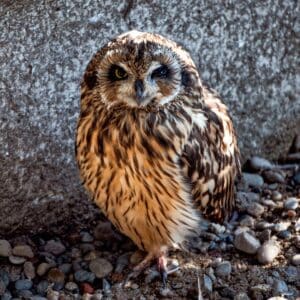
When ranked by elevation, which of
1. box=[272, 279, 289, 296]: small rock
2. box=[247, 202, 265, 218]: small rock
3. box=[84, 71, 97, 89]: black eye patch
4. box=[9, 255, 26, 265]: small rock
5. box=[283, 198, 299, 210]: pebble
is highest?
box=[84, 71, 97, 89]: black eye patch

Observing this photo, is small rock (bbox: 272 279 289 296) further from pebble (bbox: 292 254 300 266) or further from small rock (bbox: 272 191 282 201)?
small rock (bbox: 272 191 282 201)

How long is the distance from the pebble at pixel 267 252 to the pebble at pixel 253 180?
0.57 meters

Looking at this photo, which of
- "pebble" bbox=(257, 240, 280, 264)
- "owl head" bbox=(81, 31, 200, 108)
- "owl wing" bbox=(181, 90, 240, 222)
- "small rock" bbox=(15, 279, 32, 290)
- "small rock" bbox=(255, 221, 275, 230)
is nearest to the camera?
"owl head" bbox=(81, 31, 200, 108)

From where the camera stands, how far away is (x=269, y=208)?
16.3 feet

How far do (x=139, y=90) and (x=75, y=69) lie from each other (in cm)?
76

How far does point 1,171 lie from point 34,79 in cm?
45

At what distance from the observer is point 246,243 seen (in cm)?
462

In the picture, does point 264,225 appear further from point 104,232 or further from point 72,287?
point 72,287

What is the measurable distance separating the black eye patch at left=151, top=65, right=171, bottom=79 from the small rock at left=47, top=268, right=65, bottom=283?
45.1 inches

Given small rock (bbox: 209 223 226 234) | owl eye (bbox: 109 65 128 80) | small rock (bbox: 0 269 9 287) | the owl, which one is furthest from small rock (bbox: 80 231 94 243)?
owl eye (bbox: 109 65 128 80)

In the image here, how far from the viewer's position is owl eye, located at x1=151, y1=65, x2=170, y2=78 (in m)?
3.87

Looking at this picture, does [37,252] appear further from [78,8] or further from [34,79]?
[78,8]

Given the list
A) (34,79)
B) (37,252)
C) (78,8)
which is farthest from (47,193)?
(78,8)

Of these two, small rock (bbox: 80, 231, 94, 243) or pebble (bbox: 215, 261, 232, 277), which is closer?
pebble (bbox: 215, 261, 232, 277)
